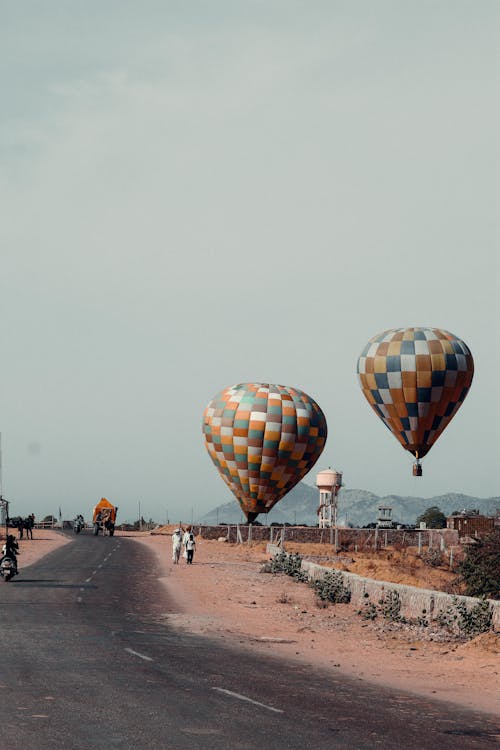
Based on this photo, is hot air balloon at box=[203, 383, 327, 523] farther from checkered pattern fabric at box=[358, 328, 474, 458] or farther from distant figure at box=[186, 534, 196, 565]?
distant figure at box=[186, 534, 196, 565]

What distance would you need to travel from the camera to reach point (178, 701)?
1398 centimetres

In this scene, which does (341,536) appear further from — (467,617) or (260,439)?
(467,617)

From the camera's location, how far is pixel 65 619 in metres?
24.3

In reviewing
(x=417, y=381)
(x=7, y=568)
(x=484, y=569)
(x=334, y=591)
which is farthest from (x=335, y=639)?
(x=417, y=381)

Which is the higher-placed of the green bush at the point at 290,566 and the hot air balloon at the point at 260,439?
the hot air balloon at the point at 260,439

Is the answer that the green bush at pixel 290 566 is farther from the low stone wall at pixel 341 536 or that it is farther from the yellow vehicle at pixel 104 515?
the yellow vehicle at pixel 104 515

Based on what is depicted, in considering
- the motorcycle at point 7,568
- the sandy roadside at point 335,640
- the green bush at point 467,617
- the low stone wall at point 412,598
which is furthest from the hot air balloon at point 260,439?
the green bush at point 467,617

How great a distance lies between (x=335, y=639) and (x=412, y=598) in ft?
9.36

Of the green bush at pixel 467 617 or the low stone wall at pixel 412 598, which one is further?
the low stone wall at pixel 412 598

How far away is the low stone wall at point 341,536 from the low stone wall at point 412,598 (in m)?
43.8

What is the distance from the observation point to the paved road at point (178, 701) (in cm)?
1173

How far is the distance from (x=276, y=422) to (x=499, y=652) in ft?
172

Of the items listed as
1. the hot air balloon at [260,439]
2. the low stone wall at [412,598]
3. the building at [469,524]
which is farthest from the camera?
the building at [469,524]

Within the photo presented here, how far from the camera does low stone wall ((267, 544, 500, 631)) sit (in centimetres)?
2316
